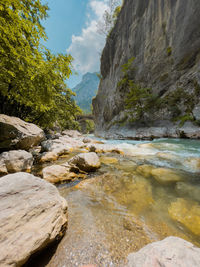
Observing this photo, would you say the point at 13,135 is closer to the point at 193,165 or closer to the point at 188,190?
the point at 188,190

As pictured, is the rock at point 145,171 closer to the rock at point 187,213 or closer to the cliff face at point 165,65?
the rock at point 187,213

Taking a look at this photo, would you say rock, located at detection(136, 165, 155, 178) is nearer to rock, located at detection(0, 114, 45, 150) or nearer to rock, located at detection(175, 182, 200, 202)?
rock, located at detection(175, 182, 200, 202)

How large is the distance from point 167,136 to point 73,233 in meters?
11.3

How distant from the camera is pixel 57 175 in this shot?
2.97 metres


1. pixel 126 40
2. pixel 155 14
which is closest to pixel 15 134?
pixel 155 14

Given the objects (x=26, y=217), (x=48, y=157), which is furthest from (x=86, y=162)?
(x=26, y=217)

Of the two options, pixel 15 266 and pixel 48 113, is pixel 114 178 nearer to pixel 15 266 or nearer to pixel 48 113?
pixel 15 266

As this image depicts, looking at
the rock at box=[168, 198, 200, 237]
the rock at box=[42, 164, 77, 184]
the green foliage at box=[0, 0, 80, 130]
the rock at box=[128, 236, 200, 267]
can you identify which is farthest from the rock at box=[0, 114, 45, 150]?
the rock at box=[168, 198, 200, 237]

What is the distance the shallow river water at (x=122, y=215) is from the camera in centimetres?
118

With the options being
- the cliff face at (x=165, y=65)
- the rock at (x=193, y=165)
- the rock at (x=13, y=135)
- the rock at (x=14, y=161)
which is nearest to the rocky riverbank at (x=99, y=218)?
the rock at (x=14, y=161)

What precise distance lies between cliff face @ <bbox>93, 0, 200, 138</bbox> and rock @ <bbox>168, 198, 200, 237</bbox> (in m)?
8.62

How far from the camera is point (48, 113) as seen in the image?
9500 millimetres

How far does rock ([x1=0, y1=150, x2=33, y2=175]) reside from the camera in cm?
320

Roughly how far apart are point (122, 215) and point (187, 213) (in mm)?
1069
